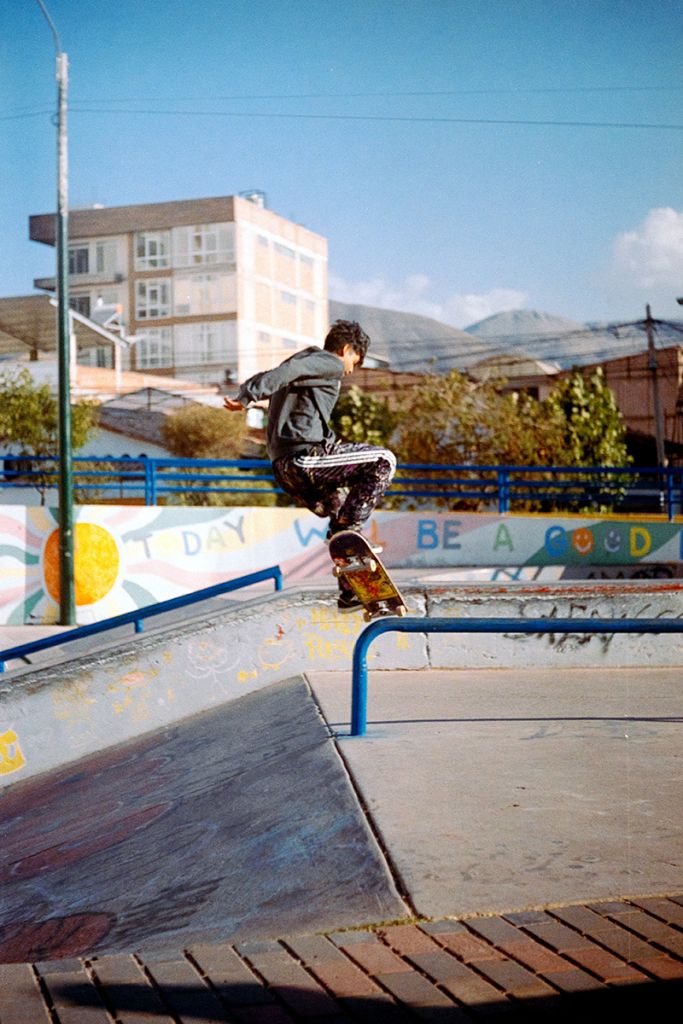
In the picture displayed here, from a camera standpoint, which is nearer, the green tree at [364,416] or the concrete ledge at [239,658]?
the concrete ledge at [239,658]

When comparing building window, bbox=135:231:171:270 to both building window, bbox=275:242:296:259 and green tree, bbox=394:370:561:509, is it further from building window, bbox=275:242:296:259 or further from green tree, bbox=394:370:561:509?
green tree, bbox=394:370:561:509

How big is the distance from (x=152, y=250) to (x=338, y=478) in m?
62.2

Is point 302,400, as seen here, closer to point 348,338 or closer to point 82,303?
point 348,338

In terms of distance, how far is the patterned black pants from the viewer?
581 centimetres

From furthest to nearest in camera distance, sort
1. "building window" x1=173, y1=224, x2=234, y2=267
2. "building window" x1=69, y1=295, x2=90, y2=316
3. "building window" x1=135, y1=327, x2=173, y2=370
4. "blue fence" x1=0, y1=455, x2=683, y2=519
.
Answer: "building window" x1=69, y1=295, x2=90, y2=316 < "building window" x1=135, y1=327, x2=173, y2=370 < "building window" x1=173, y1=224, x2=234, y2=267 < "blue fence" x1=0, y1=455, x2=683, y2=519

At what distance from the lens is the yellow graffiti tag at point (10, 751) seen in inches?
274

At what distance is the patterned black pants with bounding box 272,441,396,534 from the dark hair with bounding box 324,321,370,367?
1.65 feet

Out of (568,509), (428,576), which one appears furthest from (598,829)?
(568,509)

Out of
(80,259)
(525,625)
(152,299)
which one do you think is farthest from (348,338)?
(80,259)

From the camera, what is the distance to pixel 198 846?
4414 millimetres

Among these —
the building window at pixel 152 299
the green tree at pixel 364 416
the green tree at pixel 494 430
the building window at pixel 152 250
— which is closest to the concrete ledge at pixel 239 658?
the green tree at pixel 494 430

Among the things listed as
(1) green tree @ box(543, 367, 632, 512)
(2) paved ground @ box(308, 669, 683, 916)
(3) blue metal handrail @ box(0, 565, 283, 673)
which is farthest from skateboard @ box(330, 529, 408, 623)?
(1) green tree @ box(543, 367, 632, 512)

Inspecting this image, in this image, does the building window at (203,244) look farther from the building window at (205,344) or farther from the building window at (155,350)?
the building window at (155,350)

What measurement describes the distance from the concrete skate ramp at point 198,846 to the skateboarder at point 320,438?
3.76 feet
